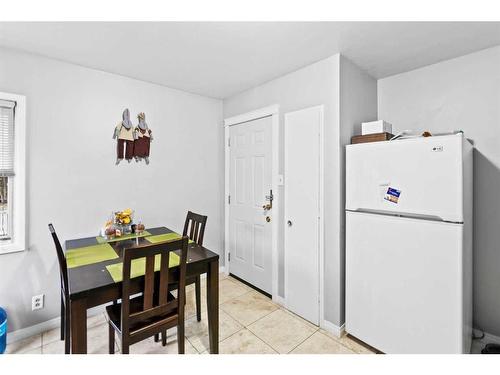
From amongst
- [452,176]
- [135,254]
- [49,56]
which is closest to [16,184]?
[49,56]

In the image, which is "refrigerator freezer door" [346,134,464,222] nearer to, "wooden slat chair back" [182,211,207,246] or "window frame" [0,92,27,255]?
"wooden slat chair back" [182,211,207,246]

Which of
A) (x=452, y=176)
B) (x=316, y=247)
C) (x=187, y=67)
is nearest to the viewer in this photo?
(x=452, y=176)

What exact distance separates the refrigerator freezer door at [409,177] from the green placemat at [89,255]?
1935 mm

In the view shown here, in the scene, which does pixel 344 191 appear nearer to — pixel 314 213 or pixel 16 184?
pixel 314 213

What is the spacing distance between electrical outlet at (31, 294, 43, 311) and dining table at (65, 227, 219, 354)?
20.7 inches

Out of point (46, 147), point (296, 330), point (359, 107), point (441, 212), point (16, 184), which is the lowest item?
point (296, 330)

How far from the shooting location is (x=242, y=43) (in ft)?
6.52

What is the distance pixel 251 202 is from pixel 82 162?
70.8 inches

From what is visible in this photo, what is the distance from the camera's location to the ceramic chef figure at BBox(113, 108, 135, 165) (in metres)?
2.61

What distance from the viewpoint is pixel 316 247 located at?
7.50 feet

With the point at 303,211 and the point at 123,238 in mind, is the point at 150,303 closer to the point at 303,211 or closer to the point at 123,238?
the point at 123,238

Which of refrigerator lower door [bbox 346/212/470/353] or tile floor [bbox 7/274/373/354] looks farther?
tile floor [bbox 7/274/373/354]

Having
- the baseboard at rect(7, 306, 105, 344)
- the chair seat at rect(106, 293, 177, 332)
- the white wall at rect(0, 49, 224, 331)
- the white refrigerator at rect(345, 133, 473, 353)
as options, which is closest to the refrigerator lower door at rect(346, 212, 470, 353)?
the white refrigerator at rect(345, 133, 473, 353)

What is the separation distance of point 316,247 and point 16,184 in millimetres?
2637
